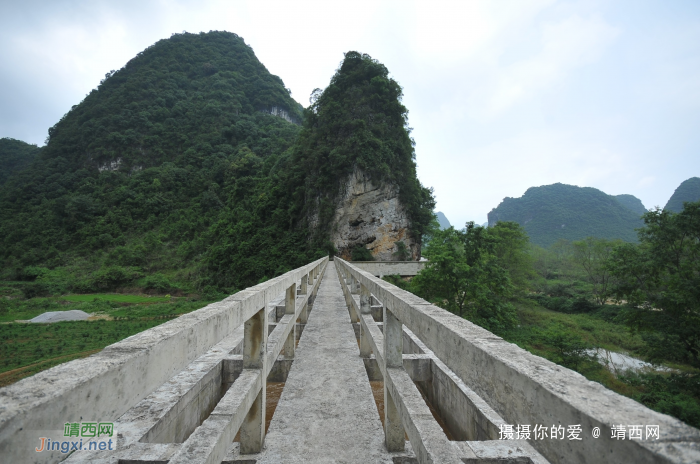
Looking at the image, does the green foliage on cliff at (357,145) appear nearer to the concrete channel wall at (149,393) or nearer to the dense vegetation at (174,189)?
the dense vegetation at (174,189)

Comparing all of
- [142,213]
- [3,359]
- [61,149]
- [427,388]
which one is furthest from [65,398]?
[61,149]

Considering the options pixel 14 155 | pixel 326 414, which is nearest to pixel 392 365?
pixel 326 414

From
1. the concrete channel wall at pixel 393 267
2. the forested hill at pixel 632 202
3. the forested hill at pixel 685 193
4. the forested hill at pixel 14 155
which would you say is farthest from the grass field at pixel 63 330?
the forested hill at pixel 632 202

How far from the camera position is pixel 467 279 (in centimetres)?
1520

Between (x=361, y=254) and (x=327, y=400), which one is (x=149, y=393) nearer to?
(x=327, y=400)

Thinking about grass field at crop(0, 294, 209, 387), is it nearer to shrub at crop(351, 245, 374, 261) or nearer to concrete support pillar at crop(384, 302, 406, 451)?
concrete support pillar at crop(384, 302, 406, 451)

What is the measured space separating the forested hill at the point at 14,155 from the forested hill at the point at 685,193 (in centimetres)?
15109

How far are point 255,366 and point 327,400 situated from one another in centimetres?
107

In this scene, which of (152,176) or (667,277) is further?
(152,176)

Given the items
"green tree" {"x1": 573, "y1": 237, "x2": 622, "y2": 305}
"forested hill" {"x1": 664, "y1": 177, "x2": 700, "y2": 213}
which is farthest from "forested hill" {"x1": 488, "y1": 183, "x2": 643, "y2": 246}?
"green tree" {"x1": 573, "y1": 237, "x2": 622, "y2": 305}

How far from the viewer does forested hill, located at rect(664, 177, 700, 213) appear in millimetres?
72875

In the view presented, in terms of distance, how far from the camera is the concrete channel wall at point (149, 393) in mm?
661

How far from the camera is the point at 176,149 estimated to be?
56312 millimetres

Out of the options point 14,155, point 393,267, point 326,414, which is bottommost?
point 393,267
